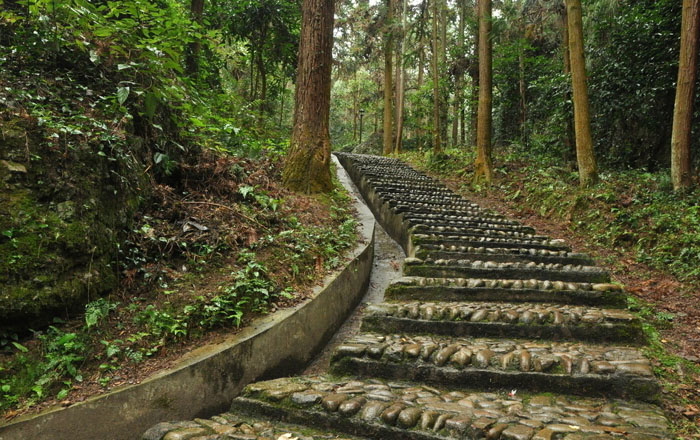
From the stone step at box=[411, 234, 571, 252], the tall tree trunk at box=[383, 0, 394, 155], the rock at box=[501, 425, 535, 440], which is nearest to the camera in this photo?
the rock at box=[501, 425, 535, 440]

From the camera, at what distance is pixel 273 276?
4109 mm

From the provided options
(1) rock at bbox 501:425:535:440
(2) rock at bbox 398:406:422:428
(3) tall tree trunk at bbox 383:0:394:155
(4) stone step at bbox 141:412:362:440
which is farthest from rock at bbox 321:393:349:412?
(3) tall tree trunk at bbox 383:0:394:155

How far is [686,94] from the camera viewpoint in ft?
20.9

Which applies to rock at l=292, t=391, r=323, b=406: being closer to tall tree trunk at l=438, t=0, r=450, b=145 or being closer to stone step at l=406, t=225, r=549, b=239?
stone step at l=406, t=225, r=549, b=239

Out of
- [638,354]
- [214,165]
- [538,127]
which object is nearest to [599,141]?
[538,127]

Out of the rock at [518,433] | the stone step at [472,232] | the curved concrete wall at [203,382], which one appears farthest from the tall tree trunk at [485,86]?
the rock at [518,433]

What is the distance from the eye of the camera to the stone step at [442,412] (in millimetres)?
2326

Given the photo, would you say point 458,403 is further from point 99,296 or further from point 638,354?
point 99,296

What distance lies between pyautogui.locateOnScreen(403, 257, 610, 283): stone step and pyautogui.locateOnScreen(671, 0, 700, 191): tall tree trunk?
357 cm

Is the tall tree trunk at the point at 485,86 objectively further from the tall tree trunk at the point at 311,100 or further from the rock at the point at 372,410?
the rock at the point at 372,410

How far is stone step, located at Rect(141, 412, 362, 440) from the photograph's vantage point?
244 centimetres

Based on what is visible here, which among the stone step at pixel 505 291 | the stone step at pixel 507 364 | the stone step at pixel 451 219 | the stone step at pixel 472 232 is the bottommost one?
the stone step at pixel 507 364

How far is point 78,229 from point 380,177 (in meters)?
8.18

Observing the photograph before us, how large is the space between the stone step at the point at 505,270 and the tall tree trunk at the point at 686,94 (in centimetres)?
357
